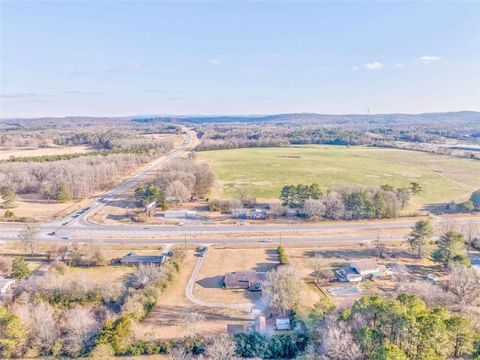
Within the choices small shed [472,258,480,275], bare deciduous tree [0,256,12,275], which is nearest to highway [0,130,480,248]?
bare deciduous tree [0,256,12,275]

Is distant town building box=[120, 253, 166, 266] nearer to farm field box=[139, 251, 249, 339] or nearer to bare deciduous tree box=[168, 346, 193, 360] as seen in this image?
farm field box=[139, 251, 249, 339]

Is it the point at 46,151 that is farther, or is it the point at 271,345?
the point at 46,151

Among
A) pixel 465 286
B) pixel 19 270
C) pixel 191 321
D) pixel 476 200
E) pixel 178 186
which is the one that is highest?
pixel 178 186

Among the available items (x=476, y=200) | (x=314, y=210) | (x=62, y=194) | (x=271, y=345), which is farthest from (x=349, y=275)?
(x=62, y=194)

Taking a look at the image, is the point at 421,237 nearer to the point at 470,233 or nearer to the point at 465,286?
the point at 470,233

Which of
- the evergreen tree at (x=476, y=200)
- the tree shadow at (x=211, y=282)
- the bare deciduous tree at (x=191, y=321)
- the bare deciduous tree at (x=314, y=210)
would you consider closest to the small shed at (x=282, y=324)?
the bare deciduous tree at (x=191, y=321)

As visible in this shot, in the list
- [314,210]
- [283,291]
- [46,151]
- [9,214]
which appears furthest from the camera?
[46,151]
